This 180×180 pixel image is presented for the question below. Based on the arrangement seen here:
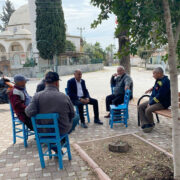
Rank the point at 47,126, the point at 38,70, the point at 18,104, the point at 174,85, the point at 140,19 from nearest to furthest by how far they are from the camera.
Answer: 1. the point at 140,19
2. the point at 174,85
3. the point at 47,126
4. the point at 18,104
5. the point at 38,70

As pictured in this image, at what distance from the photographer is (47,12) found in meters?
30.0

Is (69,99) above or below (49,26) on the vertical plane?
below

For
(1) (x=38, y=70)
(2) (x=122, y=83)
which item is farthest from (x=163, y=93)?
(1) (x=38, y=70)

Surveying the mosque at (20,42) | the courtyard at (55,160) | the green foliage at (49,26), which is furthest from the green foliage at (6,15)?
the courtyard at (55,160)

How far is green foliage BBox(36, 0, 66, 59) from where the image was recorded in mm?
30094

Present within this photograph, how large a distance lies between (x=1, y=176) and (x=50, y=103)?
1.41 metres

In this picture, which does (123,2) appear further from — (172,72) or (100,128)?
(100,128)

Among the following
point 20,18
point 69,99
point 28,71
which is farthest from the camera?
point 20,18

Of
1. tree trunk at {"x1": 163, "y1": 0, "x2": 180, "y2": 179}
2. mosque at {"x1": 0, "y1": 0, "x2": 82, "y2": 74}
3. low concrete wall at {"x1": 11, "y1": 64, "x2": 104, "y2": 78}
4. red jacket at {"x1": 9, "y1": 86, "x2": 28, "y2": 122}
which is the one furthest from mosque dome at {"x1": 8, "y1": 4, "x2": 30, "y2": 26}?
tree trunk at {"x1": 163, "y1": 0, "x2": 180, "y2": 179}

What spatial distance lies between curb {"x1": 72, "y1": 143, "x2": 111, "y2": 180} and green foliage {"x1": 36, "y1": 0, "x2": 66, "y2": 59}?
91.4 ft

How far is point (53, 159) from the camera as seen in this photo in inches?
146

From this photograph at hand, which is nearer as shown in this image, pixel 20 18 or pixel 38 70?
pixel 38 70

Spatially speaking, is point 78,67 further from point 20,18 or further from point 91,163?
point 91,163

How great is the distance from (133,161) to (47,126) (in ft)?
5.05
